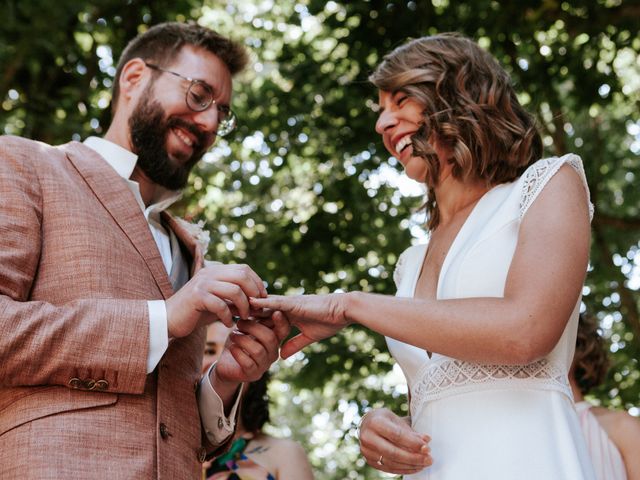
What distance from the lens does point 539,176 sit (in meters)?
2.66

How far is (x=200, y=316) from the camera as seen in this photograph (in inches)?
99.7

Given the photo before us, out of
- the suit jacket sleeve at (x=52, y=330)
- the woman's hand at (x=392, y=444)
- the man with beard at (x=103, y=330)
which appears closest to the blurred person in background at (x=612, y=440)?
the woman's hand at (x=392, y=444)

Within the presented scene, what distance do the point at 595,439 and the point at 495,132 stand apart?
1805 millimetres

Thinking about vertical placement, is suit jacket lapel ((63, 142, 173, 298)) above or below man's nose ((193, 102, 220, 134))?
below

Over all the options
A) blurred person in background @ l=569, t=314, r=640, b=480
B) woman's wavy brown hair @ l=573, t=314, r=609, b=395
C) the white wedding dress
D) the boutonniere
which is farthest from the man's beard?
woman's wavy brown hair @ l=573, t=314, r=609, b=395

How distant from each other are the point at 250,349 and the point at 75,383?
621mm

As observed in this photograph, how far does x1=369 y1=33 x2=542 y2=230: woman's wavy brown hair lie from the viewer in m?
2.99

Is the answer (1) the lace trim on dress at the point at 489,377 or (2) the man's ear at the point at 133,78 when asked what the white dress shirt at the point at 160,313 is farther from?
(1) the lace trim on dress at the point at 489,377

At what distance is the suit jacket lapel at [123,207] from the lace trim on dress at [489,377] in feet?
3.08

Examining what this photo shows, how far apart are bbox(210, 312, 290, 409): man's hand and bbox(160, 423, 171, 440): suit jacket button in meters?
0.36

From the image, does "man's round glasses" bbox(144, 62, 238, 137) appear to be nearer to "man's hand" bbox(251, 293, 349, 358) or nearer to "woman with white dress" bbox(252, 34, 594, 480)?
"woman with white dress" bbox(252, 34, 594, 480)

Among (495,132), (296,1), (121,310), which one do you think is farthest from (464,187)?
(296,1)

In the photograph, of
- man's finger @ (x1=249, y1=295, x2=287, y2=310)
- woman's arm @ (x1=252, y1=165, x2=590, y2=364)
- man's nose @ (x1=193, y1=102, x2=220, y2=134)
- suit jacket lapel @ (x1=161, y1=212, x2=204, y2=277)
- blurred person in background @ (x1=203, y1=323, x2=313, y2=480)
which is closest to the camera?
woman's arm @ (x1=252, y1=165, x2=590, y2=364)

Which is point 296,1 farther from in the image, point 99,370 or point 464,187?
point 99,370
